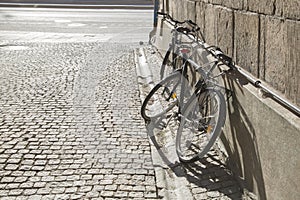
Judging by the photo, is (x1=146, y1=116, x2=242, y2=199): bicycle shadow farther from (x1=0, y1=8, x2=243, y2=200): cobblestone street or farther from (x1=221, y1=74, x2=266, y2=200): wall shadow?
(x1=221, y1=74, x2=266, y2=200): wall shadow

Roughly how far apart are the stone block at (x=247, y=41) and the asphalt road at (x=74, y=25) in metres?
9.88

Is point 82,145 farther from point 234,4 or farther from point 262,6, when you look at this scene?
point 262,6

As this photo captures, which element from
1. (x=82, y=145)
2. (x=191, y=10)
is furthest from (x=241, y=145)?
(x=191, y=10)

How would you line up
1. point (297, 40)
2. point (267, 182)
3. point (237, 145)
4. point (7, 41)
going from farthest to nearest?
point (7, 41) < point (237, 145) < point (267, 182) < point (297, 40)

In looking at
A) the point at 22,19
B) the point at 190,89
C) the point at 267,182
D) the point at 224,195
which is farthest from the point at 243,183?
the point at 22,19

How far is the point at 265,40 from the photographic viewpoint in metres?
3.21

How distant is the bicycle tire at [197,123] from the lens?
12.9 feet

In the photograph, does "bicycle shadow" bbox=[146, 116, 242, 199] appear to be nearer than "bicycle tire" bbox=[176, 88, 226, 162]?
Yes

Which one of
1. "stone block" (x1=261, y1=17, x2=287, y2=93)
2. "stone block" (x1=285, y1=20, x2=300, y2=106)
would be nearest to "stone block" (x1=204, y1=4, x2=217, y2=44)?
"stone block" (x1=261, y1=17, x2=287, y2=93)

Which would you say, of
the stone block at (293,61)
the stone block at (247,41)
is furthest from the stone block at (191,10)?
the stone block at (293,61)

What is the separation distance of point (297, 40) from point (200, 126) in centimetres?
190

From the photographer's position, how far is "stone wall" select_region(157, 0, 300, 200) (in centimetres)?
269

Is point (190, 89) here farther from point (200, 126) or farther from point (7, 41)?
point (7, 41)

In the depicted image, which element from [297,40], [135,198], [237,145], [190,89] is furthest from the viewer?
[190,89]
